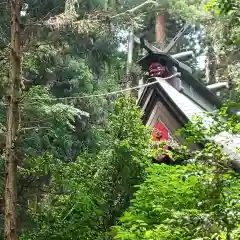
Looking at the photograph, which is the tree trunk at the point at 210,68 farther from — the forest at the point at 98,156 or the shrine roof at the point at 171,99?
the shrine roof at the point at 171,99

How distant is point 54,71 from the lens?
9008 mm

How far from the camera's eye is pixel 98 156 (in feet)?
17.0

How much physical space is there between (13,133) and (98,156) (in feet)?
5.38

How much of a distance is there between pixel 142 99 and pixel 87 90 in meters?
2.46

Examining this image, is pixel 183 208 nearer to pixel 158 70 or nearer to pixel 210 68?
pixel 158 70

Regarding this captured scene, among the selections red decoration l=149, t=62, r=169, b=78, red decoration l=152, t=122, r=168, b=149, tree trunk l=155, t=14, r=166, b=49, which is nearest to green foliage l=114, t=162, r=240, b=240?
red decoration l=152, t=122, r=168, b=149

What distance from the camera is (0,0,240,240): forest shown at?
2.45 m

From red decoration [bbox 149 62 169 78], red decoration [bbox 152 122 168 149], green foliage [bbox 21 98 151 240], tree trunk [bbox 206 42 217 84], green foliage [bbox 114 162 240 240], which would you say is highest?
tree trunk [bbox 206 42 217 84]

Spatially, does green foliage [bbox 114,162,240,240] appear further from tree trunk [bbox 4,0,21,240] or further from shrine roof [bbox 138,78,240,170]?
shrine roof [bbox 138,78,240,170]

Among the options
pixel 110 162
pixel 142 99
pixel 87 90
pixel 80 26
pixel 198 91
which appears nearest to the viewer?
pixel 110 162

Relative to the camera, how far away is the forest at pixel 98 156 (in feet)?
8.04

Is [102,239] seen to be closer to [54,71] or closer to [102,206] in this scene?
[102,206]

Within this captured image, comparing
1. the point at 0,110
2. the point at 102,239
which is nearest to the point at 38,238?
the point at 102,239

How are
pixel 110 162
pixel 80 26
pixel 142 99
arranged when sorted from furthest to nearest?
pixel 142 99 → pixel 80 26 → pixel 110 162
